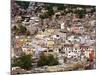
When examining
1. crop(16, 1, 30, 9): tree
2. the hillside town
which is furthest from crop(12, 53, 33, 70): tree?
crop(16, 1, 30, 9): tree

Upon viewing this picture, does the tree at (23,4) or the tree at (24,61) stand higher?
the tree at (23,4)

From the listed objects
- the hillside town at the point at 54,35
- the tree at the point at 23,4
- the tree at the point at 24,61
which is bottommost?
the tree at the point at 24,61

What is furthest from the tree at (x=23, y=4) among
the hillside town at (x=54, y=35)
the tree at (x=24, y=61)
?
the tree at (x=24, y=61)

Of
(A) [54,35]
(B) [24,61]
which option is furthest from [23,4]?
(B) [24,61]

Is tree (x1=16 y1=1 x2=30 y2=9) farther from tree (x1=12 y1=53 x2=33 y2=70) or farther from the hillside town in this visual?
tree (x1=12 y1=53 x2=33 y2=70)

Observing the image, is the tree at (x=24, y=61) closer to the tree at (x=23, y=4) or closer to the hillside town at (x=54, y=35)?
the hillside town at (x=54, y=35)

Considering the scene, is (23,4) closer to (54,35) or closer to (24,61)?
(54,35)
